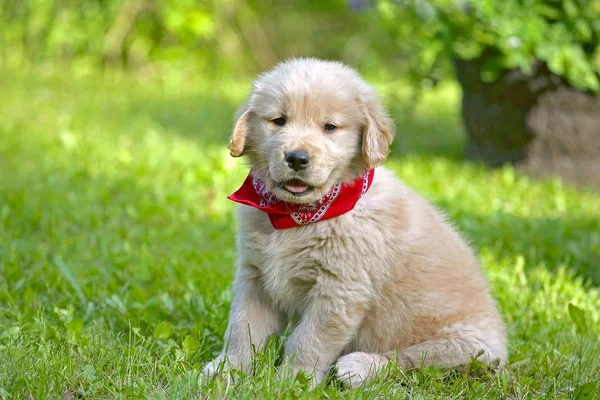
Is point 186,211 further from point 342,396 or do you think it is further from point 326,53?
point 326,53

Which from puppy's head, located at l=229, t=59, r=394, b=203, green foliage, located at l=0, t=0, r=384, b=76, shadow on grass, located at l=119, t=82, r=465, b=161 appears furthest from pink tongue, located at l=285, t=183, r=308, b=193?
green foliage, located at l=0, t=0, r=384, b=76

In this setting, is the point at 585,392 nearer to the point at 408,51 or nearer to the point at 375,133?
the point at 375,133

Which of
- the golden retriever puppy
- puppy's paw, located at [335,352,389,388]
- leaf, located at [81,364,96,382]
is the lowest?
puppy's paw, located at [335,352,389,388]

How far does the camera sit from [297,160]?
2.98m

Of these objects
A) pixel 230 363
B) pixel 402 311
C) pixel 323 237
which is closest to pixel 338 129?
pixel 323 237

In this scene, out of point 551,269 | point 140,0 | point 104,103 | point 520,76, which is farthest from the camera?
point 140,0

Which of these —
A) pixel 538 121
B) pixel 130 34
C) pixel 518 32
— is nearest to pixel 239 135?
pixel 518 32

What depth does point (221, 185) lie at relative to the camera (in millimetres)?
6215

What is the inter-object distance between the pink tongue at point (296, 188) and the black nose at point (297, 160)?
0.11 metres

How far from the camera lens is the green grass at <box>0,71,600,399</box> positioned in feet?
9.96

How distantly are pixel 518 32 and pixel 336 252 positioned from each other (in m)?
3.62

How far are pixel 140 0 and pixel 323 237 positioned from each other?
9.67m

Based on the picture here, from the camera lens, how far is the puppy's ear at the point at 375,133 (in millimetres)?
3127

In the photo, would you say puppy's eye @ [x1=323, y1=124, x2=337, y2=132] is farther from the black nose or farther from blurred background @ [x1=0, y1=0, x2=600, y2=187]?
blurred background @ [x1=0, y1=0, x2=600, y2=187]
